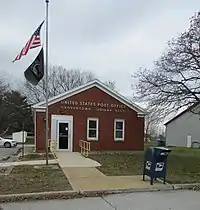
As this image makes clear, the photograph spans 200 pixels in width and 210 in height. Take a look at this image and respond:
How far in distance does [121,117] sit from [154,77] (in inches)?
341

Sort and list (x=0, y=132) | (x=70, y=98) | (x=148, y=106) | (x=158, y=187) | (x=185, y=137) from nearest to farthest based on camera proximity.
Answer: (x=158, y=187), (x=148, y=106), (x=70, y=98), (x=185, y=137), (x=0, y=132)

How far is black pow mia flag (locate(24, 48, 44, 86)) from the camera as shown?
15414mm

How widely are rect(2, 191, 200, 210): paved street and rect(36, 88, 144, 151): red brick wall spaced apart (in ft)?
53.7

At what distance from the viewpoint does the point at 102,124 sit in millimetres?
25984

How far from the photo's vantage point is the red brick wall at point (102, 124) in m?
25.0

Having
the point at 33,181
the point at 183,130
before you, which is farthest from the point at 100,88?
the point at 183,130

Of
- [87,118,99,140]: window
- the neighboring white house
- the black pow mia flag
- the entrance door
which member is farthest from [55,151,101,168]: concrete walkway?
the neighboring white house

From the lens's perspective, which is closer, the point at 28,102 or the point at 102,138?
the point at 102,138

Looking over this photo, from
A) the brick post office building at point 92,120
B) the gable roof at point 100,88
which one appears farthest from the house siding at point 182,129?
the brick post office building at point 92,120

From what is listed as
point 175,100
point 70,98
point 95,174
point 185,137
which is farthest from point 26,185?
point 185,137

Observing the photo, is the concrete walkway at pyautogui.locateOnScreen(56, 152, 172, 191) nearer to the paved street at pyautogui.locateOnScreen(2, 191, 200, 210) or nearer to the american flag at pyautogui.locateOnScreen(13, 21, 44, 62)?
the paved street at pyautogui.locateOnScreen(2, 191, 200, 210)

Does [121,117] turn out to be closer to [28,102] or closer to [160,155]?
[160,155]

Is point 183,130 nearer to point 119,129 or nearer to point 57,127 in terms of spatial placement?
point 119,129

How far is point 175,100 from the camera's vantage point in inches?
700
